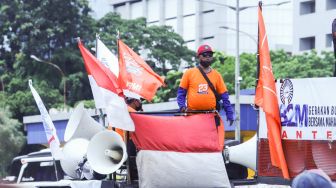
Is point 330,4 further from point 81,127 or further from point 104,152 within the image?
point 104,152

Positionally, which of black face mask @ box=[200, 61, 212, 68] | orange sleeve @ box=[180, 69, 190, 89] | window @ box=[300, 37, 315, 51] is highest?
window @ box=[300, 37, 315, 51]

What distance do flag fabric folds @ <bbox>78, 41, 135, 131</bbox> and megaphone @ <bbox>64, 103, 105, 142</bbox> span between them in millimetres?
1532

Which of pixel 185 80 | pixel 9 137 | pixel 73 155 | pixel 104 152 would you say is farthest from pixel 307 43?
pixel 104 152

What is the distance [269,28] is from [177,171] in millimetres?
77505

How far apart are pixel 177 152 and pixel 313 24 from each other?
5994 cm

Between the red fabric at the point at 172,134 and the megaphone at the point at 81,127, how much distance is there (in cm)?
214

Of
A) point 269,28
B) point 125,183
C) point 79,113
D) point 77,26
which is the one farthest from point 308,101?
point 269,28

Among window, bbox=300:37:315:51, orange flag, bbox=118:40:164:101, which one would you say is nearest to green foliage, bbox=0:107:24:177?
window, bbox=300:37:315:51

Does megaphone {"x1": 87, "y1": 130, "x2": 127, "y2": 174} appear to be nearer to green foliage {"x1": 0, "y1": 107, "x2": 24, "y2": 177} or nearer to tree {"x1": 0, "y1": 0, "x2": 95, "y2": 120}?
green foliage {"x1": 0, "y1": 107, "x2": 24, "y2": 177}

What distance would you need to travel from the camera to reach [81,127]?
11.8m

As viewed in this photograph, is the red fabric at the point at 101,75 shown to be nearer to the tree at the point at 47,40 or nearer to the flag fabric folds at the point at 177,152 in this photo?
the flag fabric folds at the point at 177,152

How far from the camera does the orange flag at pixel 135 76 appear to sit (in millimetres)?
10094

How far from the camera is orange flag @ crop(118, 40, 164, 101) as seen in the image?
33.1 ft

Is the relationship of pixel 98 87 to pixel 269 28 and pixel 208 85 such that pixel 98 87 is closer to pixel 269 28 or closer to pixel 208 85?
pixel 208 85
